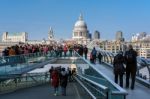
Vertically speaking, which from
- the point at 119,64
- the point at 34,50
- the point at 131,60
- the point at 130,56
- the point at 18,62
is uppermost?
the point at 34,50

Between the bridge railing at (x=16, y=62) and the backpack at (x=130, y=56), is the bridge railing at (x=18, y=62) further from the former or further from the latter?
the backpack at (x=130, y=56)

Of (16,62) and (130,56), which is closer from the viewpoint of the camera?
(130,56)

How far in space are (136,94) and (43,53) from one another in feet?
92.7

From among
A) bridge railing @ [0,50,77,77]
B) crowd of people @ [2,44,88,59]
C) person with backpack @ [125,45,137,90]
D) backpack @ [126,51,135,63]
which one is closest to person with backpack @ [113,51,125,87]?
person with backpack @ [125,45,137,90]

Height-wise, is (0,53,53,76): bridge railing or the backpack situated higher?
the backpack

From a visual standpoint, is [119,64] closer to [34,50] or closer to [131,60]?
[131,60]

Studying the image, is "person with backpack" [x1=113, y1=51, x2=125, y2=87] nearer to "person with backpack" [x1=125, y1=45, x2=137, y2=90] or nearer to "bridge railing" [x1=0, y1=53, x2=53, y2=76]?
"person with backpack" [x1=125, y1=45, x2=137, y2=90]

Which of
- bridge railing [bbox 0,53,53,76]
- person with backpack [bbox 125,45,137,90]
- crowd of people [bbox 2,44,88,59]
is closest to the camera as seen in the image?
person with backpack [bbox 125,45,137,90]

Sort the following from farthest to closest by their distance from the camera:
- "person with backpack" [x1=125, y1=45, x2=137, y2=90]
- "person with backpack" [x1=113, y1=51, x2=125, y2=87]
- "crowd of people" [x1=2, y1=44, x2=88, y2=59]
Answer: "crowd of people" [x1=2, y1=44, x2=88, y2=59]
"person with backpack" [x1=113, y1=51, x2=125, y2=87]
"person with backpack" [x1=125, y1=45, x2=137, y2=90]

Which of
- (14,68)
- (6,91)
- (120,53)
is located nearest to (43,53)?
(6,91)

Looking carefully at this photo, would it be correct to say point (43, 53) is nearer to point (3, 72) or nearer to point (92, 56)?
point (92, 56)

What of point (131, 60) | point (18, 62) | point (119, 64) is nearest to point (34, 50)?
point (18, 62)

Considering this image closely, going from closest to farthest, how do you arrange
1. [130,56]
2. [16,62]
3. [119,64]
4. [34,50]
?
[130,56], [119,64], [16,62], [34,50]

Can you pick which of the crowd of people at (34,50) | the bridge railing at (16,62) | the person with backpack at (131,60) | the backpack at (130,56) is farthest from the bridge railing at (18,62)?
the backpack at (130,56)
